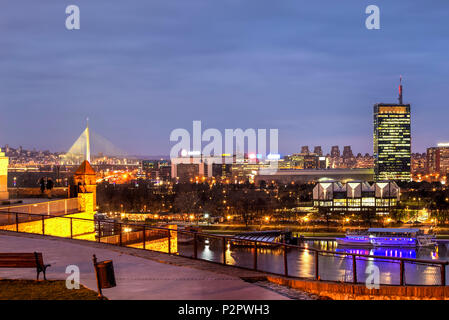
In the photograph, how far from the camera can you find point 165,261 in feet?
40.4

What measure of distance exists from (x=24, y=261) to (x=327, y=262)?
23971 mm

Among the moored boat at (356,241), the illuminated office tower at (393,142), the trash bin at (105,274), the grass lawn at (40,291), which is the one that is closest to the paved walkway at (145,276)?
the trash bin at (105,274)

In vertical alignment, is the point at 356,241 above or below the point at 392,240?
below

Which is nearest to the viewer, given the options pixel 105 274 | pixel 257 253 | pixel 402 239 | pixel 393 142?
pixel 105 274

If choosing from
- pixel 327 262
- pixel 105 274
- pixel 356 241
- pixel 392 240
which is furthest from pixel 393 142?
pixel 105 274

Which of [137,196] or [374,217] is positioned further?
[137,196]

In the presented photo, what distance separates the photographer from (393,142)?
184750mm

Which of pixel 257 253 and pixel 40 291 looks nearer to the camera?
pixel 40 291

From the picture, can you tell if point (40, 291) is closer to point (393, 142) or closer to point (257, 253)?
point (257, 253)

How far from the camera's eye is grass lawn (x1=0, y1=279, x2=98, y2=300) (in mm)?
8945

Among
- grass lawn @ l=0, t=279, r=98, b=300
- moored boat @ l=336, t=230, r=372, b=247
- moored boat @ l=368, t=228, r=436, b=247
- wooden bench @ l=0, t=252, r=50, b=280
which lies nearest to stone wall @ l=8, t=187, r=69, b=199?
wooden bench @ l=0, t=252, r=50, b=280
